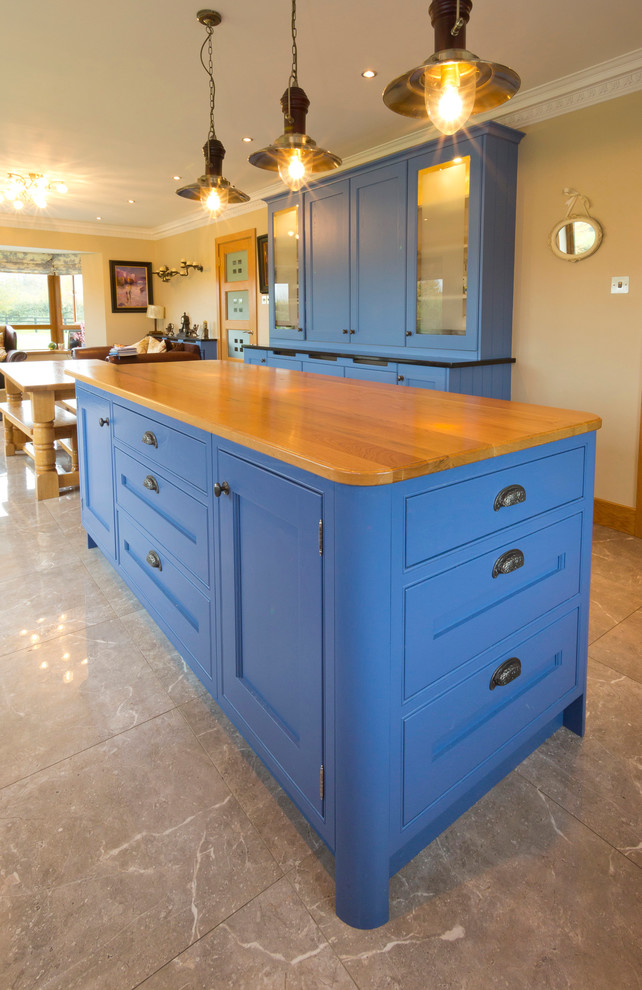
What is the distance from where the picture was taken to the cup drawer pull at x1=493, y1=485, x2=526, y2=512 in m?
1.14

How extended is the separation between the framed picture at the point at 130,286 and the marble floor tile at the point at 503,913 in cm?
921

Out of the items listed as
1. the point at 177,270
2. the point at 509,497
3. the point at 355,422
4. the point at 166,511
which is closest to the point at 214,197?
the point at 166,511

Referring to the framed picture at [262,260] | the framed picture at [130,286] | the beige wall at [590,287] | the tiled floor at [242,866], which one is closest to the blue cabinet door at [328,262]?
the beige wall at [590,287]

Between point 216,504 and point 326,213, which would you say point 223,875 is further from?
point 326,213

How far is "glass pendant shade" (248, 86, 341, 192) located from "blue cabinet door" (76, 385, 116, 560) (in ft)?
3.41

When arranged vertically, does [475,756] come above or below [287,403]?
below

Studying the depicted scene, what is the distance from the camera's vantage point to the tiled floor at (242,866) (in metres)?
1.01

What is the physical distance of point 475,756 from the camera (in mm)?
1242

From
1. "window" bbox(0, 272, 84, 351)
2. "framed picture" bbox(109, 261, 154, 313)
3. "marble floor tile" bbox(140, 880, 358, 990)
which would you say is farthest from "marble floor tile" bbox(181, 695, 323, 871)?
"window" bbox(0, 272, 84, 351)

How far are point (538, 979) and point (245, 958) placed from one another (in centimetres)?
50

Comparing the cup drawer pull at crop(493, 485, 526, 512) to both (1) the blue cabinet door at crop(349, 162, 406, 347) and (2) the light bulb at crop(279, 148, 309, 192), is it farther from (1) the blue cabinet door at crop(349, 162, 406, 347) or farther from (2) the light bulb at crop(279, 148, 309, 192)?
(1) the blue cabinet door at crop(349, 162, 406, 347)

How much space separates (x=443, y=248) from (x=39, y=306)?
8.64m

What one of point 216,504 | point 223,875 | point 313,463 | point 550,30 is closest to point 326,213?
point 550,30

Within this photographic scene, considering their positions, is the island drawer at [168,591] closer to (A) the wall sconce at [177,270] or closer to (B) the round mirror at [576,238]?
(B) the round mirror at [576,238]
